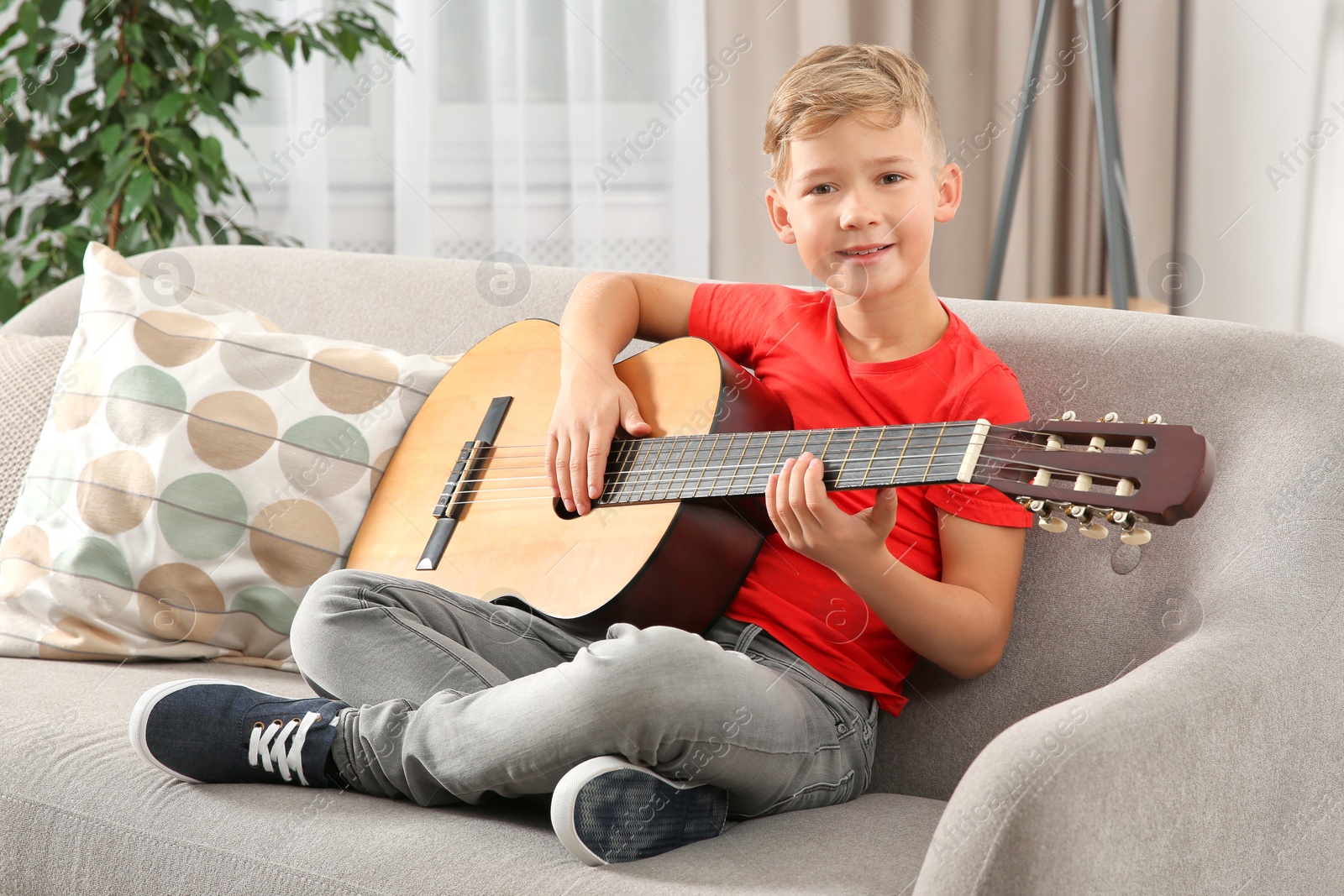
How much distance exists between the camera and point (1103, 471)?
30.4 inches

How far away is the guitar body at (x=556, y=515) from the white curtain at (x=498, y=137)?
1.28 metres

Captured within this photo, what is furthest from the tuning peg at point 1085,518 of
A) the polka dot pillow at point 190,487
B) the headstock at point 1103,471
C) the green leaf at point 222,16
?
the green leaf at point 222,16

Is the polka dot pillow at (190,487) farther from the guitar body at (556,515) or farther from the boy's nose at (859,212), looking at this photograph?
the boy's nose at (859,212)

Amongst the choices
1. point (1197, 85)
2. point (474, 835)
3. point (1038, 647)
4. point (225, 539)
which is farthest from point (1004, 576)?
point (1197, 85)

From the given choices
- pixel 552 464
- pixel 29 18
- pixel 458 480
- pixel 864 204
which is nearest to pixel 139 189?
pixel 29 18

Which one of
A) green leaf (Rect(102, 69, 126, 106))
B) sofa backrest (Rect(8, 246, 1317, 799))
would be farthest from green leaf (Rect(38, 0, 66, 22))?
sofa backrest (Rect(8, 246, 1317, 799))

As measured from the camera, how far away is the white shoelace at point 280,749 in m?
0.92

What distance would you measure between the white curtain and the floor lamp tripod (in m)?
0.81

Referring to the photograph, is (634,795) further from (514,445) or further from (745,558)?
(514,445)

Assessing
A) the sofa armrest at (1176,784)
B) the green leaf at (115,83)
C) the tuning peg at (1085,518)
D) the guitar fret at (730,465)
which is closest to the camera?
the sofa armrest at (1176,784)

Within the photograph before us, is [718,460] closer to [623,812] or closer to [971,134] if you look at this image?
[623,812]

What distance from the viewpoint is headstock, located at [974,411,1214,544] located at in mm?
735

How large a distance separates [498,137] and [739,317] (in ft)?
4.78

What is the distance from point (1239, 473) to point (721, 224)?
5.51 feet
